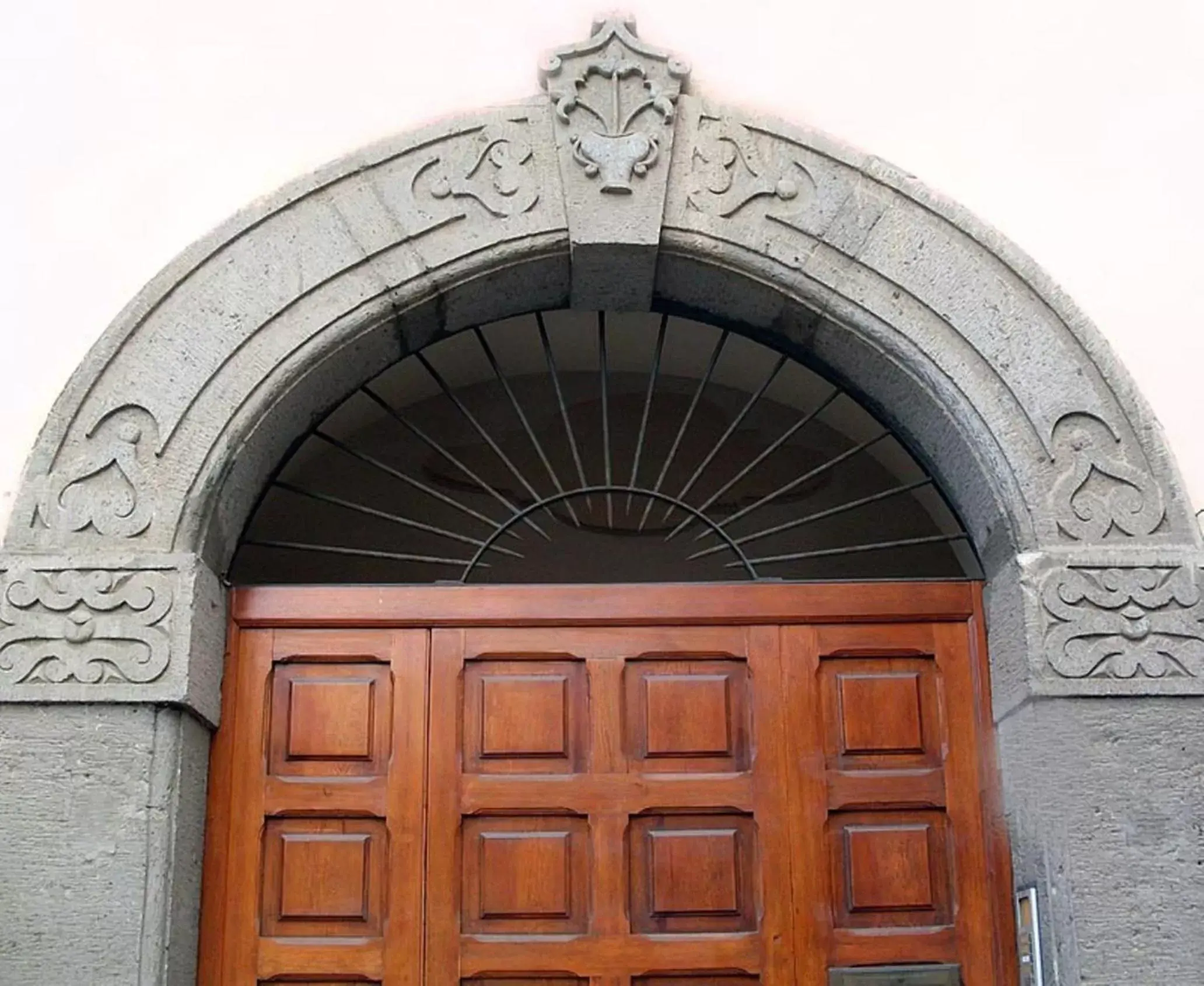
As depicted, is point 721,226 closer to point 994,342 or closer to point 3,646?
point 994,342

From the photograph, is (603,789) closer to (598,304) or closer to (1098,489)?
(598,304)

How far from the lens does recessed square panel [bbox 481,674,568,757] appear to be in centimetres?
407

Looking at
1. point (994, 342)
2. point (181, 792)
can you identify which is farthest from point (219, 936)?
point (994, 342)

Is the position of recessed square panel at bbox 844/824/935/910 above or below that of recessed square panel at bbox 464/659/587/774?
below

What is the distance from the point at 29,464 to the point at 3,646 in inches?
18.8

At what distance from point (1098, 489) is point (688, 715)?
1.24 metres

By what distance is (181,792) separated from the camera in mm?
3709

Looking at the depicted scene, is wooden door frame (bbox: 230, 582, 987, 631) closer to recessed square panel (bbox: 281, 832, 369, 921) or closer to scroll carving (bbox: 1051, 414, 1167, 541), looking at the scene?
scroll carving (bbox: 1051, 414, 1167, 541)

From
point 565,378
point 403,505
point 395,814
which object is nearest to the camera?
point 395,814

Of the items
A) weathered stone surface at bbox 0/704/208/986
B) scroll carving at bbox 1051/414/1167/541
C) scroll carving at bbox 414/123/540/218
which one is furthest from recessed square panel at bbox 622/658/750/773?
scroll carving at bbox 414/123/540/218

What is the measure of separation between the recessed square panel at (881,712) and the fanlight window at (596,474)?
1.12 metres

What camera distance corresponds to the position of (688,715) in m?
4.10

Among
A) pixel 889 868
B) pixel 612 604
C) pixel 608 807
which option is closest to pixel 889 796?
pixel 889 868

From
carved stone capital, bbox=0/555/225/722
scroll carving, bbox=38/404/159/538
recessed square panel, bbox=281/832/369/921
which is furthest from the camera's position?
recessed square panel, bbox=281/832/369/921
